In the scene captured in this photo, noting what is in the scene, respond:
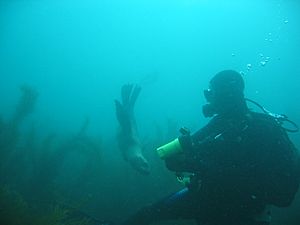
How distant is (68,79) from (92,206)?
134m

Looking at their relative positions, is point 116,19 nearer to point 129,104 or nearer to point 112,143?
point 112,143

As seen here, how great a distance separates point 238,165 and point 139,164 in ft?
5.50

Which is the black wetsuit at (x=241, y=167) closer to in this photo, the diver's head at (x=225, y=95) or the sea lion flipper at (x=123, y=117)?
the diver's head at (x=225, y=95)

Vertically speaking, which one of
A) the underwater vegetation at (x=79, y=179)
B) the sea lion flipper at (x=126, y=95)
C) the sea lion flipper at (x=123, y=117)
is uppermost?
the sea lion flipper at (x=126, y=95)

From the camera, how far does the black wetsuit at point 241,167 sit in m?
3.85

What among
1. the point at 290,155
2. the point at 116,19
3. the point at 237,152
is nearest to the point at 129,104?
the point at 237,152

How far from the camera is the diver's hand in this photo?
5031 mm

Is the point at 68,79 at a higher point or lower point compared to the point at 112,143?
higher

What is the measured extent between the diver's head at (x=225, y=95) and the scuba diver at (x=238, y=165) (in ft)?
0.06

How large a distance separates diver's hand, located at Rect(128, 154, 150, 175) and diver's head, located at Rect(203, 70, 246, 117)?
50.2 inches

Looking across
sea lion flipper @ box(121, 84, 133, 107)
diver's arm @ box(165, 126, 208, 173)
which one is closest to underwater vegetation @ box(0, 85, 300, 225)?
sea lion flipper @ box(121, 84, 133, 107)

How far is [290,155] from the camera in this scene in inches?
153

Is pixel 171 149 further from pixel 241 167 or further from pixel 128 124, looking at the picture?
pixel 128 124

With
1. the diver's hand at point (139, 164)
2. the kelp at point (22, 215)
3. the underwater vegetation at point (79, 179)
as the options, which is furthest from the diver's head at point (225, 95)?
the underwater vegetation at point (79, 179)
